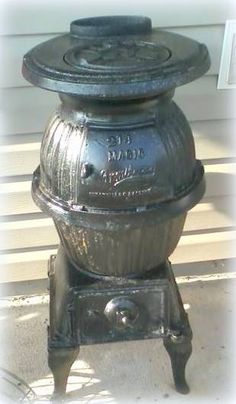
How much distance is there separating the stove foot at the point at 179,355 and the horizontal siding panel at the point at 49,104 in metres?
0.93

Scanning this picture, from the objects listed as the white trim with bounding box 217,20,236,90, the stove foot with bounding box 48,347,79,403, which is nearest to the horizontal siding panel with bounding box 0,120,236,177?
the white trim with bounding box 217,20,236,90

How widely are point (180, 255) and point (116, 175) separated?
1.14 meters

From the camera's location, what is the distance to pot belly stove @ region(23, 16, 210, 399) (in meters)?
1.63

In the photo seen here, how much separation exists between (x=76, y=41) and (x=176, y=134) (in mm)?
469

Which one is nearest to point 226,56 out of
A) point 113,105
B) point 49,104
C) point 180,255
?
point 49,104

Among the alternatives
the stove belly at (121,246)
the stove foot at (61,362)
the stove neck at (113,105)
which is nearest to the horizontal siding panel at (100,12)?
the stove neck at (113,105)

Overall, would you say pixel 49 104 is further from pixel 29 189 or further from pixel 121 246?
pixel 121 246

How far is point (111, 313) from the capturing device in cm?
197

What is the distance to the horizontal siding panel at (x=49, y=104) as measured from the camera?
2258 millimetres

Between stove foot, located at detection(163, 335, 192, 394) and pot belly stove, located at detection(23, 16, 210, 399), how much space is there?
1cm

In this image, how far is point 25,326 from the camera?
8.40 feet

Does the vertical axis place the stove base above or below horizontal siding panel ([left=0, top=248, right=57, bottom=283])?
above

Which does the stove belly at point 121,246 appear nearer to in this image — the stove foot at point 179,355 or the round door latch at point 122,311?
the round door latch at point 122,311

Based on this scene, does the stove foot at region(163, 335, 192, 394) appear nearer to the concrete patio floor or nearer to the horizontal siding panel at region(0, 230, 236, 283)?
the concrete patio floor
